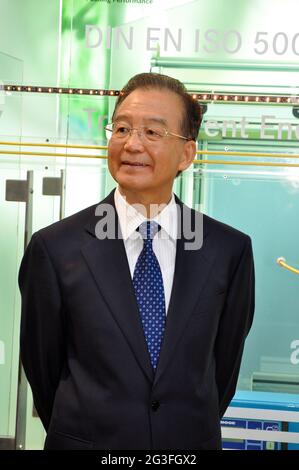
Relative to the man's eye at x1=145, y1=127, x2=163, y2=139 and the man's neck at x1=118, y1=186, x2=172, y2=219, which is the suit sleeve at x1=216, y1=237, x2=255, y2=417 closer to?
the man's neck at x1=118, y1=186, x2=172, y2=219

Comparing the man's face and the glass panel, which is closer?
the man's face

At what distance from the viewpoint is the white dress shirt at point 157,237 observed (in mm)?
1819

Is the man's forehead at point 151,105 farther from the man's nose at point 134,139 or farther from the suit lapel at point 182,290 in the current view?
the suit lapel at point 182,290

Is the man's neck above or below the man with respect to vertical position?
above

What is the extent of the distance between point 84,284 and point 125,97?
1.58 feet

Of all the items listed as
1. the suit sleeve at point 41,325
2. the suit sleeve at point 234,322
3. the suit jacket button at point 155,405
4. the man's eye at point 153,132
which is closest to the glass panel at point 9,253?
the suit sleeve at point 41,325

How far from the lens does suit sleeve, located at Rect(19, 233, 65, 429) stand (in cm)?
177

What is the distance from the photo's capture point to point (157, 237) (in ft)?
6.07

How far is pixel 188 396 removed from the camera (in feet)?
5.69

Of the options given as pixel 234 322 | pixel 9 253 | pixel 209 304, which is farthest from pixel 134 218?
pixel 9 253

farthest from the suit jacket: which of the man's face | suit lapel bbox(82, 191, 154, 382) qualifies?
the man's face

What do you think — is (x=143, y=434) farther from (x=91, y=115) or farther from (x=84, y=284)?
(x=91, y=115)

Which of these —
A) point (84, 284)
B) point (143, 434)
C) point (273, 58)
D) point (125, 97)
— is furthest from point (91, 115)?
point (143, 434)

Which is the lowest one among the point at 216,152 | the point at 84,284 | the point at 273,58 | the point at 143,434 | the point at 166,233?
the point at 143,434
